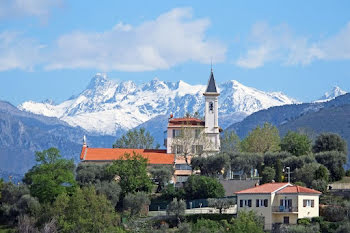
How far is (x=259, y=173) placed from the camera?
105m

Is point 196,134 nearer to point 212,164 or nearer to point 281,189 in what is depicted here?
point 212,164

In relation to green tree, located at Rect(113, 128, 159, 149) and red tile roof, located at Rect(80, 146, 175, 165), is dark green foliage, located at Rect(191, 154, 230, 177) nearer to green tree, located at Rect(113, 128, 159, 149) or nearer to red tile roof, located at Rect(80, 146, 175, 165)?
red tile roof, located at Rect(80, 146, 175, 165)

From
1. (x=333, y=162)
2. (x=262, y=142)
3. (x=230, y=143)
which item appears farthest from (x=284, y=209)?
(x=230, y=143)

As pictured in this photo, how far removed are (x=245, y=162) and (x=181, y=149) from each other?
394 inches

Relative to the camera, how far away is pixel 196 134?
114m

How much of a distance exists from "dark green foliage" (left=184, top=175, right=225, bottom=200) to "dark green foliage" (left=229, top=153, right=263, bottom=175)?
388 inches

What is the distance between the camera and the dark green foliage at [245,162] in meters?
106

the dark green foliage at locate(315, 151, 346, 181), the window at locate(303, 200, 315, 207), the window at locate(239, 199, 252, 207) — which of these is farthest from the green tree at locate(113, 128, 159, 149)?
the window at locate(303, 200, 315, 207)

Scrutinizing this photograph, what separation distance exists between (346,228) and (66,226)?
24.4 m

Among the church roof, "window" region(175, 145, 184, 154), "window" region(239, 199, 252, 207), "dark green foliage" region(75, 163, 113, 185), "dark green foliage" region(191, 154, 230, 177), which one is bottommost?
"window" region(239, 199, 252, 207)

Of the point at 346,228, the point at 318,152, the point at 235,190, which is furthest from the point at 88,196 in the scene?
the point at 318,152

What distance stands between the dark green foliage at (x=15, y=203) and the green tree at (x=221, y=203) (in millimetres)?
16646

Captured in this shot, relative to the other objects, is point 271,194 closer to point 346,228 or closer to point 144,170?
point 346,228

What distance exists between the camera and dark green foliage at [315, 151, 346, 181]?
100500 millimetres
